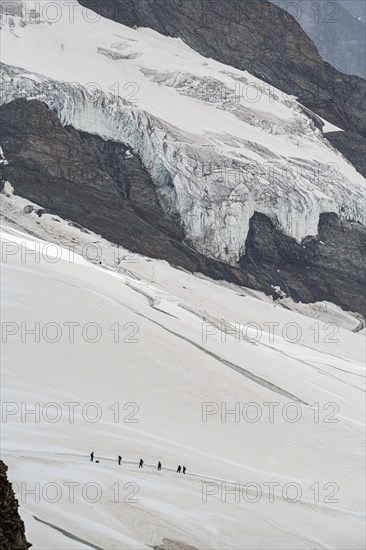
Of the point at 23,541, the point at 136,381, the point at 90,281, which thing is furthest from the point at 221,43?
the point at 23,541

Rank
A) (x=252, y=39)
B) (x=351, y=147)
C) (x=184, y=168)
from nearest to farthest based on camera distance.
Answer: (x=184, y=168) < (x=351, y=147) < (x=252, y=39)

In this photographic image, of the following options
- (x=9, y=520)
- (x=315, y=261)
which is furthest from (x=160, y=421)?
(x=315, y=261)

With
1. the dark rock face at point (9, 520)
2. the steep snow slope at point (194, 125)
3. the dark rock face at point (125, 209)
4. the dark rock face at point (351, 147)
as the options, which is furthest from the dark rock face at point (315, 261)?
the dark rock face at point (9, 520)

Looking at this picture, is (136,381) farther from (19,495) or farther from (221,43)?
(221,43)

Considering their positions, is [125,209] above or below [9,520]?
above

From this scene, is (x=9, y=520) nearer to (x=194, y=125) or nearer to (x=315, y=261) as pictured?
(x=315, y=261)

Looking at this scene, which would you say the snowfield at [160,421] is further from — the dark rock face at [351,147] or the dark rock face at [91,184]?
the dark rock face at [351,147]
